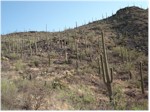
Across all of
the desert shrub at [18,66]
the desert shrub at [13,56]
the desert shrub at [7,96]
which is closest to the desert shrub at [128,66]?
the desert shrub at [18,66]

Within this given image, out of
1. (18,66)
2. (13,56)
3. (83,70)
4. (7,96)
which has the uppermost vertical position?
(13,56)

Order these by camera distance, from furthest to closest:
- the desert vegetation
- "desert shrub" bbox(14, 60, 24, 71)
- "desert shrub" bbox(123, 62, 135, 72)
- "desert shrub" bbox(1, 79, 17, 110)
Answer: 1. "desert shrub" bbox(123, 62, 135, 72)
2. "desert shrub" bbox(14, 60, 24, 71)
3. the desert vegetation
4. "desert shrub" bbox(1, 79, 17, 110)

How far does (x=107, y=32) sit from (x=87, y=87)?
760 inches

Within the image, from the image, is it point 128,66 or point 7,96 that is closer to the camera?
point 7,96

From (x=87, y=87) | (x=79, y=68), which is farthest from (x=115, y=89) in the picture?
(x=79, y=68)

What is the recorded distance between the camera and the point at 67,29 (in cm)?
4369

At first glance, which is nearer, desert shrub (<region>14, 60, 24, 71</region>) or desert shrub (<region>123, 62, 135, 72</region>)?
desert shrub (<region>14, 60, 24, 71</region>)

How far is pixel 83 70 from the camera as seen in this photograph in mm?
23672

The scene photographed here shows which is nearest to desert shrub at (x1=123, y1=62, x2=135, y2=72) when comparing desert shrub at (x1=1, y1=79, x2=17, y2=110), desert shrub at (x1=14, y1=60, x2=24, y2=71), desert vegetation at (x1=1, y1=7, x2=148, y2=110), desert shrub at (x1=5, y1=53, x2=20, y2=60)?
desert vegetation at (x1=1, y1=7, x2=148, y2=110)

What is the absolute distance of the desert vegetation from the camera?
12.9m

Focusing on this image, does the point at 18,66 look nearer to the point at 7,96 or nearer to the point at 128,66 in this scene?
the point at 128,66

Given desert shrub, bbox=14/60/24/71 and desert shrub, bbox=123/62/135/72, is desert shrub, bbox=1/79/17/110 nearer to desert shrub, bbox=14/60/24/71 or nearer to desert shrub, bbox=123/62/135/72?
desert shrub, bbox=14/60/24/71

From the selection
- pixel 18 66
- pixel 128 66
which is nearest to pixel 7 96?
pixel 18 66

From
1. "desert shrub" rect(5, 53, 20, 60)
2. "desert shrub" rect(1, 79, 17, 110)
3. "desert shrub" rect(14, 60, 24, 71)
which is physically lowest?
"desert shrub" rect(1, 79, 17, 110)
